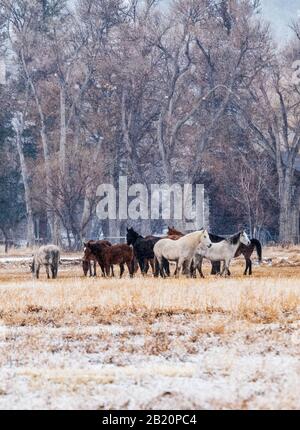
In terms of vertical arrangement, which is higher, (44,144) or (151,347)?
(44,144)

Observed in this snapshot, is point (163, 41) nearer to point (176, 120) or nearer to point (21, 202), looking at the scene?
point (176, 120)

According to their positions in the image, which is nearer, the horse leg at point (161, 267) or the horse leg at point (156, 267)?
the horse leg at point (161, 267)

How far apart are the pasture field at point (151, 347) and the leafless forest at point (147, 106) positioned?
2960 cm

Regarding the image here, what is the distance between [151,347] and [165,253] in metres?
12.1

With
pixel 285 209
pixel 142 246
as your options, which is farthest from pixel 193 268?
pixel 285 209

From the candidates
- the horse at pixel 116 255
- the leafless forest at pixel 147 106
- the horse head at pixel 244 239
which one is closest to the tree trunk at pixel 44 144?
the leafless forest at pixel 147 106

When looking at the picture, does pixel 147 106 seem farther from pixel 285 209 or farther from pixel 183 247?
pixel 183 247

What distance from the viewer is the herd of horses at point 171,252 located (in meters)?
21.1

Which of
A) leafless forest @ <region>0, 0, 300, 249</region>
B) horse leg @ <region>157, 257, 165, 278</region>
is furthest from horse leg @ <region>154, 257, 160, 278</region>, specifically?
leafless forest @ <region>0, 0, 300, 249</region>

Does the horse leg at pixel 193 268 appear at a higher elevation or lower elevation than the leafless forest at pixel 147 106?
lower

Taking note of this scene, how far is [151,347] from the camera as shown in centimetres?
936

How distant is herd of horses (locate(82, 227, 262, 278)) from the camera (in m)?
21.1

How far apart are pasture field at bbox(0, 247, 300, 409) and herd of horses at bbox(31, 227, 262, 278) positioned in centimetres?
380

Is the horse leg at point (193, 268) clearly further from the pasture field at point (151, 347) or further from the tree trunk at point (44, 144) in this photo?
the tree trunk at point (44, 144)
